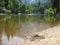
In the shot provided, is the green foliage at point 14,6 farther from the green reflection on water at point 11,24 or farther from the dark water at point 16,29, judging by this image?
the dark water at point 16,29

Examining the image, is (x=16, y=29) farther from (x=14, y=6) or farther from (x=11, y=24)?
(x=14, y=6)

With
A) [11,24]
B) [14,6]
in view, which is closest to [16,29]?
[11,24]

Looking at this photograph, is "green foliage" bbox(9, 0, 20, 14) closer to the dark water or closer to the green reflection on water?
the green reflection on water

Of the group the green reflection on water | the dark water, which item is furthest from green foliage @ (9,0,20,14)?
the dark water

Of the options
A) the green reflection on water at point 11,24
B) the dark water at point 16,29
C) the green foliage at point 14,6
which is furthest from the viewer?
the green foliage at point 14,6

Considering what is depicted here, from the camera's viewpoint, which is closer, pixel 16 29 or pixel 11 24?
pixel 16 29

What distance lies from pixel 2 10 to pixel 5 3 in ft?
17.9

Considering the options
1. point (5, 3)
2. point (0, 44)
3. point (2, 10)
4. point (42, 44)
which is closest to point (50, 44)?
point (42, 44)

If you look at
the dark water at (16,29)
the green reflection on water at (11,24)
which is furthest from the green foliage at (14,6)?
the dark water at (16,29)

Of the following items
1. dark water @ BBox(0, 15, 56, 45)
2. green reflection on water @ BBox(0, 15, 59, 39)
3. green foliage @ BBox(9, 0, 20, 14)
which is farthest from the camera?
green foliage @ BBox(9, 0, 20, 14)

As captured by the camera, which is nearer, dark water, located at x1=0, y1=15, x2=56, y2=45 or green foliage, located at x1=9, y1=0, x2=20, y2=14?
dark water, located at x1=0, y1=15, x2=56, y2=45

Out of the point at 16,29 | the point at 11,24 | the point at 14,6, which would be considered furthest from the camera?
the point at 14,6

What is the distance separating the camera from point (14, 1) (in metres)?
77.0

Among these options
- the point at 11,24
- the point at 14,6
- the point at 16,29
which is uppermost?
the point at 16,29
